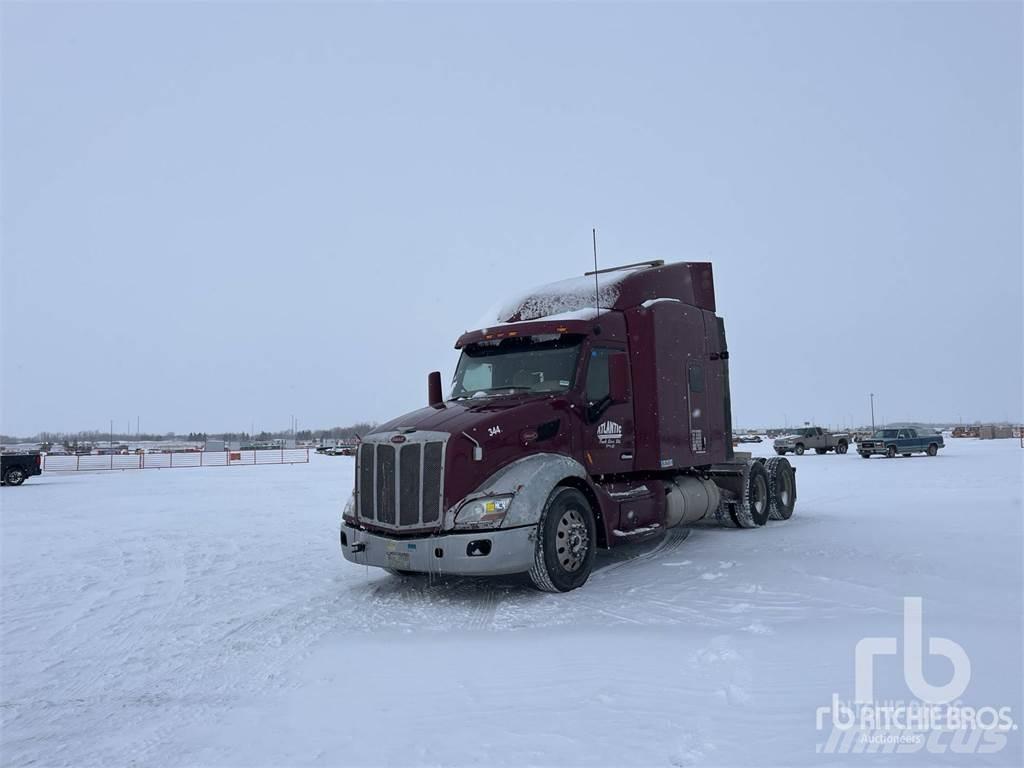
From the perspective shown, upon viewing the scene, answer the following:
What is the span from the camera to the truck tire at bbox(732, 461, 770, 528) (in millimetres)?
11273

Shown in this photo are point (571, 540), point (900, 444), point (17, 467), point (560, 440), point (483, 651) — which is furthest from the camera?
point (900, 444)

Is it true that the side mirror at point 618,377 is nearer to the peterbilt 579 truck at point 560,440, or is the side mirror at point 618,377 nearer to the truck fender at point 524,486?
the peterbilt 579 truck at point 560,440

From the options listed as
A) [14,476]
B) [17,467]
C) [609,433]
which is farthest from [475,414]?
[14,476]

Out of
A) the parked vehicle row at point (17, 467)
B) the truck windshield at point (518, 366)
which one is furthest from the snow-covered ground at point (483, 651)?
the parked vehicle row at point (17, 467)

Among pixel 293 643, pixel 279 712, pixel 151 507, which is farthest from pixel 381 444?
pixel 151 507

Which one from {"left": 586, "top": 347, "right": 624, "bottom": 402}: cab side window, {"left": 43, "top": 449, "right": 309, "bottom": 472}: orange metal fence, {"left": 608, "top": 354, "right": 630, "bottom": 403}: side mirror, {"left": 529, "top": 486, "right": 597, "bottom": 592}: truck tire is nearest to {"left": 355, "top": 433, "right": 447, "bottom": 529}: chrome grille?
{"left": 529, "top": 486, "right": 597, "bottom": 592}: truck tire

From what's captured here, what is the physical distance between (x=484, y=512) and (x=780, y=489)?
7.65 metres

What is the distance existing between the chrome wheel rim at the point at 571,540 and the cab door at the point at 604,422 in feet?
2.34

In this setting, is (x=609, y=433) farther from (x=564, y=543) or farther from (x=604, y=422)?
(x=564, y=543)

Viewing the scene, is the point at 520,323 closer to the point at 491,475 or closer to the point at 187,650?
the point at 491,475

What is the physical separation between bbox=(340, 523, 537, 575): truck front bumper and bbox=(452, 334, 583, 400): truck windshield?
1.90 metres

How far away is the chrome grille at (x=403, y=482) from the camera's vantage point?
6.78m

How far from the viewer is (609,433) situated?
823 centimetres

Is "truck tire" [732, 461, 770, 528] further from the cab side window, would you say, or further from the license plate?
the license plate
